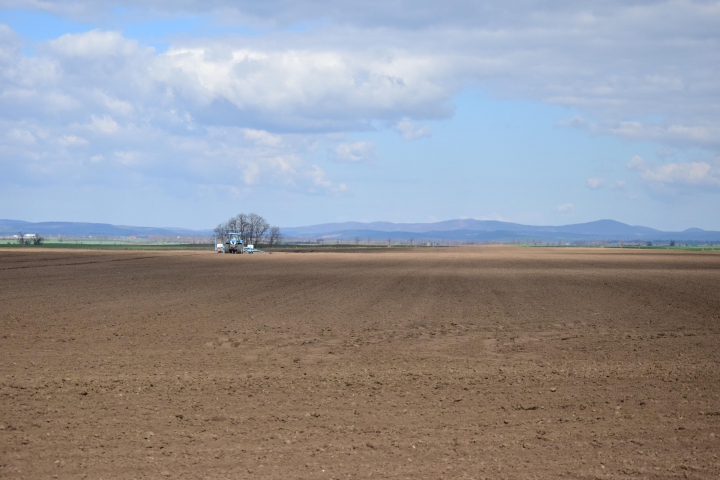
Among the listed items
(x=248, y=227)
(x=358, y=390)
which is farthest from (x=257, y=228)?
(x=358, y=390)

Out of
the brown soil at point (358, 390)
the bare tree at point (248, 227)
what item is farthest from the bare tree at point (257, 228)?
the brown soil at point (358, 390)

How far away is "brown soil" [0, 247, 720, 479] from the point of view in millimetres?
7562

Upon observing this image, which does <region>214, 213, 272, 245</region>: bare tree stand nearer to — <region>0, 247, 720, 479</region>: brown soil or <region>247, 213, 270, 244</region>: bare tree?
<region>247, 213, 270, 244</region>: bare tree

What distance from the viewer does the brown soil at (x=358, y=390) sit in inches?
298

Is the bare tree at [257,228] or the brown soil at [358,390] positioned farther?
the bare tree at [257,228]

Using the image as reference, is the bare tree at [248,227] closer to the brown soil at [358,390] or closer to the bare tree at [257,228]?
the bare tree at [257,228]

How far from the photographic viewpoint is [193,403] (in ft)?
32.4

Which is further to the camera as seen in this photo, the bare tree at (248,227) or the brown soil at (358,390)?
the bare tree at (248,227)

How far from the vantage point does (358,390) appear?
1072cm

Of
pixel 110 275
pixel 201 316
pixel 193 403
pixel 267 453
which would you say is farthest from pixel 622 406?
pixel 110 275

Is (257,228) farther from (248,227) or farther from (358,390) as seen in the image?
(358,390)

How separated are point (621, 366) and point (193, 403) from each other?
23.0ft

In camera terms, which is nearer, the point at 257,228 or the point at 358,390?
the point at 358,390

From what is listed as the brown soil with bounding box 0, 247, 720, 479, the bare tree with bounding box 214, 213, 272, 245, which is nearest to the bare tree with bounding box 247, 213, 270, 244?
the bare tree with bounding box 214, 213, 272, 245
